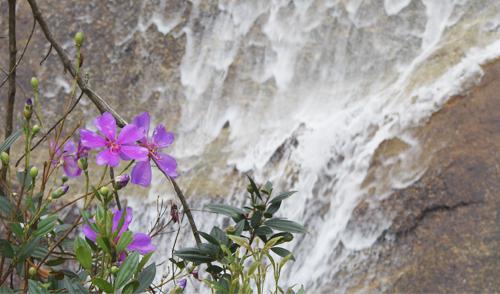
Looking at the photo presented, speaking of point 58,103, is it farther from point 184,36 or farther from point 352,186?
point 352,186

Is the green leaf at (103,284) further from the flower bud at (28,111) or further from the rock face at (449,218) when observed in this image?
the rock face at (449,218)

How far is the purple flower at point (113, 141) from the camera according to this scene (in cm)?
112

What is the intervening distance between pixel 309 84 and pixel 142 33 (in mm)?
1355

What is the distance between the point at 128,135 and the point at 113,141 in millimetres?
23

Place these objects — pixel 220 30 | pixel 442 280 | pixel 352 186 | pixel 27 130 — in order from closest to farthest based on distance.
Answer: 1. pixel 27 130
2. pixel 442 280
3. pixel 352 186
4. pixel 220 30

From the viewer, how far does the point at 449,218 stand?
9.04 ft

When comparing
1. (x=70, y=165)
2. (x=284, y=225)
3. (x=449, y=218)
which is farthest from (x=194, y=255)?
(x=449, y=218)

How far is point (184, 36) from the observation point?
16.8ft

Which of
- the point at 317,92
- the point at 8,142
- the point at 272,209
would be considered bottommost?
the point at 272,209

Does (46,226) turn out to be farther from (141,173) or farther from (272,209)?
(272,209)

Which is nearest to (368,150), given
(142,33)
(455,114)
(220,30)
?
(455,114)

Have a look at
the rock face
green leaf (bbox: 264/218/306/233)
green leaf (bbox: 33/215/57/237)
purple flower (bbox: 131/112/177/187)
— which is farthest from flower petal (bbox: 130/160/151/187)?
the rock face

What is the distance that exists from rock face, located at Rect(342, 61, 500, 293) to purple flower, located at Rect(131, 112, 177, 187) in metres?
1.65

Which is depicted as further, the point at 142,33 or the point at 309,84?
the point at 142,33
